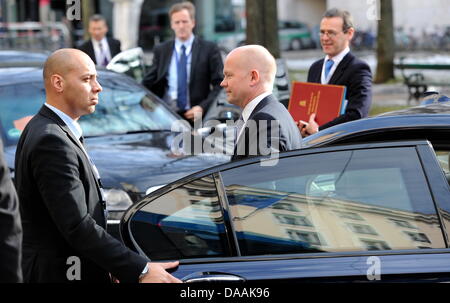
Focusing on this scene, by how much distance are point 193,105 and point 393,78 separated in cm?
1110

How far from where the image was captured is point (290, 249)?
3547 mm

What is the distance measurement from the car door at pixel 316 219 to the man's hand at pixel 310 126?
2.18 m

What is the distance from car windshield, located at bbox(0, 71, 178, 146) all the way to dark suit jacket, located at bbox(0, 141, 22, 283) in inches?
170

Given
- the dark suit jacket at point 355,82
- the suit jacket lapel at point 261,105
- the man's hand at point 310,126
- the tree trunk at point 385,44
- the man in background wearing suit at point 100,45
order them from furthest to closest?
1. the tree trunk at point 385,44
2. the man in background wearing suit at point 100,45
3. the dark suit jacket at point 355,82
4. the man's hand at point 310,126
5. the suit jacket lapel at point 261,105

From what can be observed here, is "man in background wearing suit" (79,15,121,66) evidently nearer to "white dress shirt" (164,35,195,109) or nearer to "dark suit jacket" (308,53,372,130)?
"white dress shirt" (164,35,195,109)

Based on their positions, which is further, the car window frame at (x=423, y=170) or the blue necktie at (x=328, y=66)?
the blue necktie at (x=328, y=66)

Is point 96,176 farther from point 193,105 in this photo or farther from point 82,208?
point 193,105

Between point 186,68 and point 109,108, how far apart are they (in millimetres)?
1407

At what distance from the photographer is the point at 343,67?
647cm

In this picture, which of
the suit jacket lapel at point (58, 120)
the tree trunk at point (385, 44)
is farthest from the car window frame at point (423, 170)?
the tree trunk at point (385, 44)

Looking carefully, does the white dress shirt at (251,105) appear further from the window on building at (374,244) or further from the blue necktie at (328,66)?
the blue necktie at (328,66)

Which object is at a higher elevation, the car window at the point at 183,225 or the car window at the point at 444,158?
the car window at the point at 444,158

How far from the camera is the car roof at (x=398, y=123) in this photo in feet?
12.6
